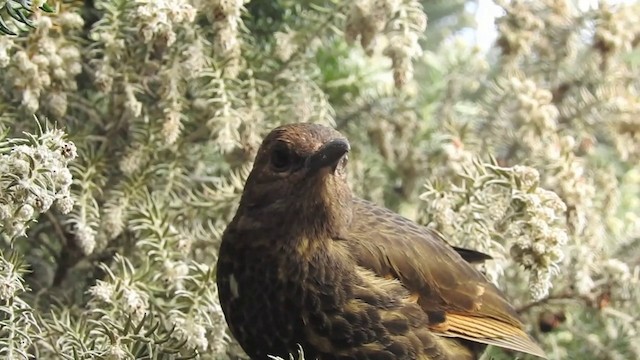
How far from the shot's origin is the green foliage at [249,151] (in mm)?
1331

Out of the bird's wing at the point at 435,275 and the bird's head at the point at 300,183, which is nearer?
the bird's head at the point at 300,183

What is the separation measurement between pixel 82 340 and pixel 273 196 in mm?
332

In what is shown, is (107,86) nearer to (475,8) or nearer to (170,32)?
(170,32)

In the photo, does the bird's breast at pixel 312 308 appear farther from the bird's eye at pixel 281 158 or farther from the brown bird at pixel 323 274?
the bird's eye at pixel 281 158

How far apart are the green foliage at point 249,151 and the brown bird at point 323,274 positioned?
0.27ft

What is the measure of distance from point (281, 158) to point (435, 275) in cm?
31

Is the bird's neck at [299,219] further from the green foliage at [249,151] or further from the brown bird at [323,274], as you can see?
the green foliage at [249,151]

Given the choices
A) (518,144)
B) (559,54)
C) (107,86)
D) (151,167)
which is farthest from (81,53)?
(559,54)

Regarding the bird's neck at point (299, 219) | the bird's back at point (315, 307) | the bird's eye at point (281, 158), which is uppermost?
the bird's eye at point (281, 158)

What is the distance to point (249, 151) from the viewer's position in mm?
1556

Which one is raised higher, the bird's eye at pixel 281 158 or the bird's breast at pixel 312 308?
the bird's eye at pixel 281 158

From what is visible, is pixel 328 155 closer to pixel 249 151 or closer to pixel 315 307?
pixel 315 307

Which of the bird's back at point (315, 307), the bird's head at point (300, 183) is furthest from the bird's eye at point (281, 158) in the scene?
the bird's back at point (315, 307)

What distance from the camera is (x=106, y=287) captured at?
4.37ft
